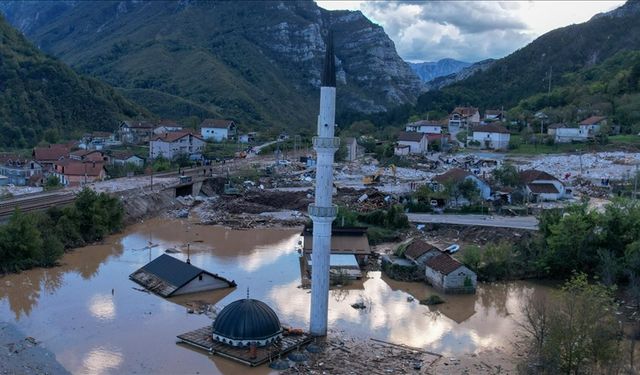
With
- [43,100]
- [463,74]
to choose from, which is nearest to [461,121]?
[43,100]

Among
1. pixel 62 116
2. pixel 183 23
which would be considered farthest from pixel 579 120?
pixel 183 23

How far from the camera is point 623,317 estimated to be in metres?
21.7

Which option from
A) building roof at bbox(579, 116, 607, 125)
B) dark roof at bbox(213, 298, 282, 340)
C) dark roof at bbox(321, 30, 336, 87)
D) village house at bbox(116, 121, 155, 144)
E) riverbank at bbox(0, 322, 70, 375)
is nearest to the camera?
riverbank at bbox(0, 322, 70, 375)

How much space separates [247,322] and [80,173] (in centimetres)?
3392

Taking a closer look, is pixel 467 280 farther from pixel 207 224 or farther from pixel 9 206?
pixel 9 206

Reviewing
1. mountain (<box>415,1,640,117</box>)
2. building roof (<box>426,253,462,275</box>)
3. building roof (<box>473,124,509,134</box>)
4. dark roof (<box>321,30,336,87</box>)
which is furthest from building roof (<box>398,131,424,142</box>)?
dark roof (<box>321,30,336,87</box>)

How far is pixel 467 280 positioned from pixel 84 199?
66.2ft

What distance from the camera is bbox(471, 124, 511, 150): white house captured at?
64188mm

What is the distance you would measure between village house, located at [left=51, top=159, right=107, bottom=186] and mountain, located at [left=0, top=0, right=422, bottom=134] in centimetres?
4669

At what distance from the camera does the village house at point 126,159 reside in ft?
179

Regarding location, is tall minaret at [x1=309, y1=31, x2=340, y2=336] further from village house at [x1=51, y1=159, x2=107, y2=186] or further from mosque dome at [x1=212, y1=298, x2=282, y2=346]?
village house at [x1=51, y1=159, x2=107, y2=186]

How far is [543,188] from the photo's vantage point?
41.7 meters

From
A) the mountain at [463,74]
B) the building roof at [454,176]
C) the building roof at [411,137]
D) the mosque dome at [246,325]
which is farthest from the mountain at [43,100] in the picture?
the mountain at [463,74]

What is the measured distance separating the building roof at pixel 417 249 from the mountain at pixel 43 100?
170 ft
